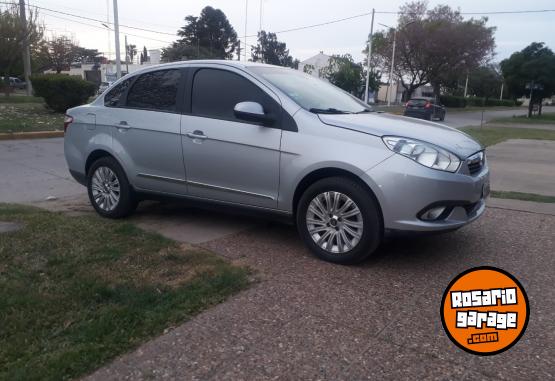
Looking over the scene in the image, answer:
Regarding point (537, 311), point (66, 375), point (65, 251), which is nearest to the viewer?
point (66, 375)

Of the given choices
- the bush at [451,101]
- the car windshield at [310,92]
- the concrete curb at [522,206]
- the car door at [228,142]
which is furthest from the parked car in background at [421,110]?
the bush at [451,101]

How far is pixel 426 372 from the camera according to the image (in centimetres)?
273

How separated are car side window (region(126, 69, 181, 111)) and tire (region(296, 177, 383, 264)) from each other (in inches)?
70.3

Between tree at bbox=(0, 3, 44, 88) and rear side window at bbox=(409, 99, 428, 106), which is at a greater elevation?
tree at bbox=(0, 3, 44, 88)

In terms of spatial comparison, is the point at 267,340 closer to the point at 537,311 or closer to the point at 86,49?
the point at 537,311

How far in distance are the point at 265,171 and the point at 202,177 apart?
74 centimetres

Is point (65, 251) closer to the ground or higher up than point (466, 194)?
closer to the ground

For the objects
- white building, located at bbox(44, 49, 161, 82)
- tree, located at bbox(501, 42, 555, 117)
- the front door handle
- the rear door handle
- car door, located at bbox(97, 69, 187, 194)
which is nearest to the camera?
the front door handle

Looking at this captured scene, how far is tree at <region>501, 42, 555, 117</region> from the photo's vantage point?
3800 cm

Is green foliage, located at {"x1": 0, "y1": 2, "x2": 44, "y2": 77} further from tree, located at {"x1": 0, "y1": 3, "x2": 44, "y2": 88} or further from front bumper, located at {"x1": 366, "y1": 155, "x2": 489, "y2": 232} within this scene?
front bumper, located at {"x1": 366, "y1": 155, "x2": 489, "y2": 232}

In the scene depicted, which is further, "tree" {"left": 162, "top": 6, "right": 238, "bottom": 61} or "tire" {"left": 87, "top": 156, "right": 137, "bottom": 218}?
"tree" {"left": 162, "top": 6, "right": 238, "bottom": 61}

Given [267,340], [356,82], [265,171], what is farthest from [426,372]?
[356,82]

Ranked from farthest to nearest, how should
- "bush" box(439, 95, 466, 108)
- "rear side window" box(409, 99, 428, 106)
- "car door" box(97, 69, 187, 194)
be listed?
1. "bush" box(439, 95, 466, 108)
2. "rear side window" box(409, 99, 428, 106)
3. "car door" box(97, 69, 187, 194)

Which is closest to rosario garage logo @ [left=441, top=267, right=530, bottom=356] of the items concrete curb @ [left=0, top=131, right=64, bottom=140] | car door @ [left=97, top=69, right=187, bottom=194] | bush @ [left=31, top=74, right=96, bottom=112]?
car door @ [left=97, top=69, right=187, bottom=194]
